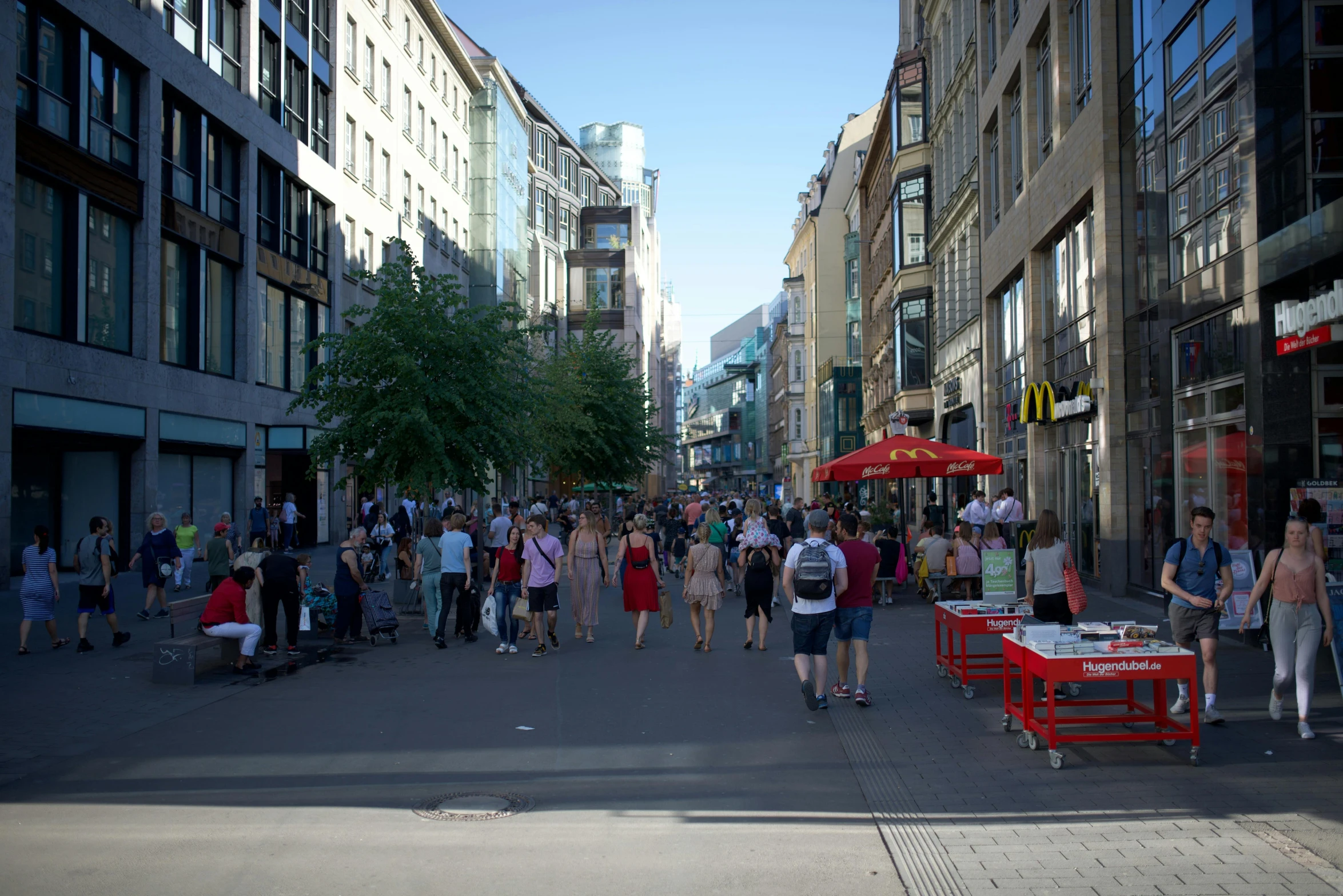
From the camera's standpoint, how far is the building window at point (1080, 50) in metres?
19.1

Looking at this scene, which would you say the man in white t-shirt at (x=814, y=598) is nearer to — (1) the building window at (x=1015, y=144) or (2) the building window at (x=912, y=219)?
(1) the building window at (x=1015, y=144)

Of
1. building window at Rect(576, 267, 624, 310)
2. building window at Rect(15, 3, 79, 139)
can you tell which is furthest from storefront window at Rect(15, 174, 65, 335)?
building window at Rect(576, 267, 624, 310)

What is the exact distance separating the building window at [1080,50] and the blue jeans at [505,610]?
12.7 meters

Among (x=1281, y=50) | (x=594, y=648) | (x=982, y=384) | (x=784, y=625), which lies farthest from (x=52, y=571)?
(x=982, y=384)

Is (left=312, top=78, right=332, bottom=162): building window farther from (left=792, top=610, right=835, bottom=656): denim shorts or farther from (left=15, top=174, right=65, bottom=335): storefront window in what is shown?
(left=792, top=610, right=835, bottom=656): denim shorts

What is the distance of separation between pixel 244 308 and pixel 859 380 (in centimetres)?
3795

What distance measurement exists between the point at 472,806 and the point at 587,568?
794cm

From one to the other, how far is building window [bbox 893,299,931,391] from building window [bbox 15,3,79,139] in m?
26.9

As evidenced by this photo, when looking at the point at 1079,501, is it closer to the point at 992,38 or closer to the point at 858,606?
the point at 858,606

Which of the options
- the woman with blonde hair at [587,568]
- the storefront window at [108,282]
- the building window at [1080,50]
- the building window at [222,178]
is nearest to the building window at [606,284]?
the building window at [222,178]

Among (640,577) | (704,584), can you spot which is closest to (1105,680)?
(704,584)

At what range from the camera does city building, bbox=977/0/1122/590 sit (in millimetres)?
17781

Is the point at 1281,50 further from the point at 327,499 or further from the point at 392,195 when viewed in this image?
the point at 392,195

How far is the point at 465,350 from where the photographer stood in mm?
19203
